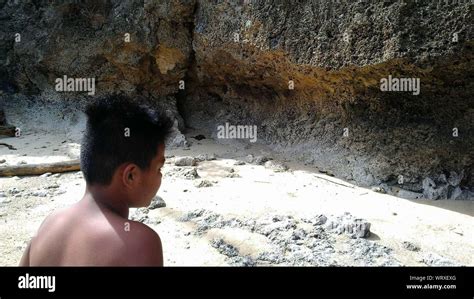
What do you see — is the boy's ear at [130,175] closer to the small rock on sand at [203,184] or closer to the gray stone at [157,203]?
the gray stone at [157,203]

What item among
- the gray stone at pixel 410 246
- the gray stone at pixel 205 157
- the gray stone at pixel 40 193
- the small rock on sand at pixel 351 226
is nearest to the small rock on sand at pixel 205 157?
the gray stone at pixel 205 157

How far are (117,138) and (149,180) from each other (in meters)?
0.16

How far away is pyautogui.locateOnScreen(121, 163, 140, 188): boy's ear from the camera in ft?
4.24

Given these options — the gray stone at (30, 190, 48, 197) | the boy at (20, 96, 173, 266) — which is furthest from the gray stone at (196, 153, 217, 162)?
the boy at (20, 96, 173, 266)

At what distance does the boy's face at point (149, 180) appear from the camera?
1325 millimetres

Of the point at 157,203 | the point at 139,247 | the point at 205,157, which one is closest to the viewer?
the point at 139,247

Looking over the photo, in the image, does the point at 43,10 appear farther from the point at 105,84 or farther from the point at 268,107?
the point at 268,107

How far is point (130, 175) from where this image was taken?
1.30 meters

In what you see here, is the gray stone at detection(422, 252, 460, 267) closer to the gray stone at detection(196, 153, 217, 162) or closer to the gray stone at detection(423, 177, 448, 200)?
the gray stone at detection(423, 177, 448, 200)

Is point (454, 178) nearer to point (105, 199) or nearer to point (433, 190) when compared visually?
point (433, 190)

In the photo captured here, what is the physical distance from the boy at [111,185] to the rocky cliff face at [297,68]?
297cm

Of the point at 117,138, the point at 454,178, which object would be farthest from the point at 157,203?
the point at 454,178

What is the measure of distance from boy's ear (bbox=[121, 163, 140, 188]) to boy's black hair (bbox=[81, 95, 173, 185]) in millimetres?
17
